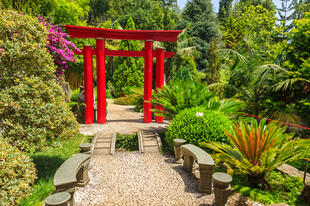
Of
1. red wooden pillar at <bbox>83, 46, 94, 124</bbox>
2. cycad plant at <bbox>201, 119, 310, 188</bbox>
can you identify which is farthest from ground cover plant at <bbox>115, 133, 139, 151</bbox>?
cycad plant at <bbox>201, 119, 310, 188</bbox>

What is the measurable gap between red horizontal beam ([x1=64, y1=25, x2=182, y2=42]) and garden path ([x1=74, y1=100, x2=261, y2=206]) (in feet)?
15.8

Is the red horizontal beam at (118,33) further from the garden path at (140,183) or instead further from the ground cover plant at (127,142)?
the garden path at (140,183)

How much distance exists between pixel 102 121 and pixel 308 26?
8.24 m

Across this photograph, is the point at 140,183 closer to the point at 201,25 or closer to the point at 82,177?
the point at 82,177

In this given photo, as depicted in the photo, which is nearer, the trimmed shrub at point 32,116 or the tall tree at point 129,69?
the trimmed shrub at point 32,116

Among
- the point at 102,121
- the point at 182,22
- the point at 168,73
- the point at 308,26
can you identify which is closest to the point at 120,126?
the point at 102,121

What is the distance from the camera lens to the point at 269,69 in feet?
21.3

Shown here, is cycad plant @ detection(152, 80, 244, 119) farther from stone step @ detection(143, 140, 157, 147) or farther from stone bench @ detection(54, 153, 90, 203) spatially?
stone bench @ detection(54, 153, 90, 203)

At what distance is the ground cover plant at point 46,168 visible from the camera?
3271 mm

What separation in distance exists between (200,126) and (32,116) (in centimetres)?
370

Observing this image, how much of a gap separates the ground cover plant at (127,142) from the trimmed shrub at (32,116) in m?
2.58

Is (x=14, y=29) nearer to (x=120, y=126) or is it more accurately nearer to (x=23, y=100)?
(x=23, y=100)

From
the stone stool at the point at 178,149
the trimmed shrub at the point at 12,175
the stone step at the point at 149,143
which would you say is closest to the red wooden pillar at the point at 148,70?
the stone step at the point at 149,143

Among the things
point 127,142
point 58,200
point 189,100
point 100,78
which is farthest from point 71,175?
point 100,78
